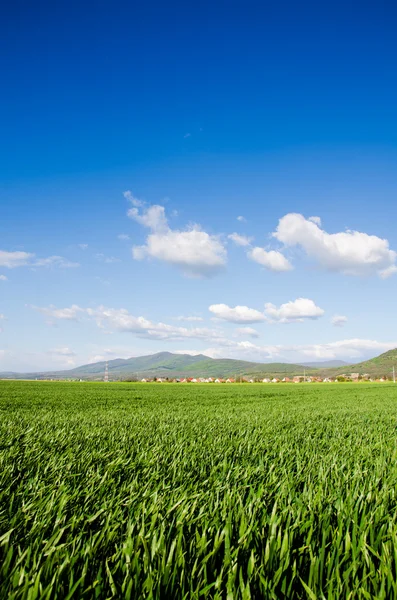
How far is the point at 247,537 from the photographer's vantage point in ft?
5.99

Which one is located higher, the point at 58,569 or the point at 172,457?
the point at 58,569

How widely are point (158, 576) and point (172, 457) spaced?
2707 mm

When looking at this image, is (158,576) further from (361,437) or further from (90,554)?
(361,437)

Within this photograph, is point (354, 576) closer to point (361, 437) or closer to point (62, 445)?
point (62, 445)

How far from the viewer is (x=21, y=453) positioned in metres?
3.99

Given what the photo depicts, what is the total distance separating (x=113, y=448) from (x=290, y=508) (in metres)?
2.87

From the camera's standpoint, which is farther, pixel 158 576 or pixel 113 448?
pixel 113 448

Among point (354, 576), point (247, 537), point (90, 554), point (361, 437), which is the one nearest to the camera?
point (354, 576)

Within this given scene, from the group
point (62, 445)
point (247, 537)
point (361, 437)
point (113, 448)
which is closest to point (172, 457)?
point (113, 448)

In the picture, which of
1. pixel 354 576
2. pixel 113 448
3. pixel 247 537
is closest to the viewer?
pixel 354 576

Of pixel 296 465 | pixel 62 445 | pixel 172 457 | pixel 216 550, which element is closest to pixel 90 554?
pixel 216 550

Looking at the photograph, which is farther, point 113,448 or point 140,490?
point 113,448

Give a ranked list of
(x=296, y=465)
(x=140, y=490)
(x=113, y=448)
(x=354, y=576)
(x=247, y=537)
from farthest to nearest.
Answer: (x=113, y=448) → (x=296, y=465) → (x=140, y=490) → (x=247, y=537) → (x=354, y=576)

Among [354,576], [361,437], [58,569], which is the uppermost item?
[58,569]
